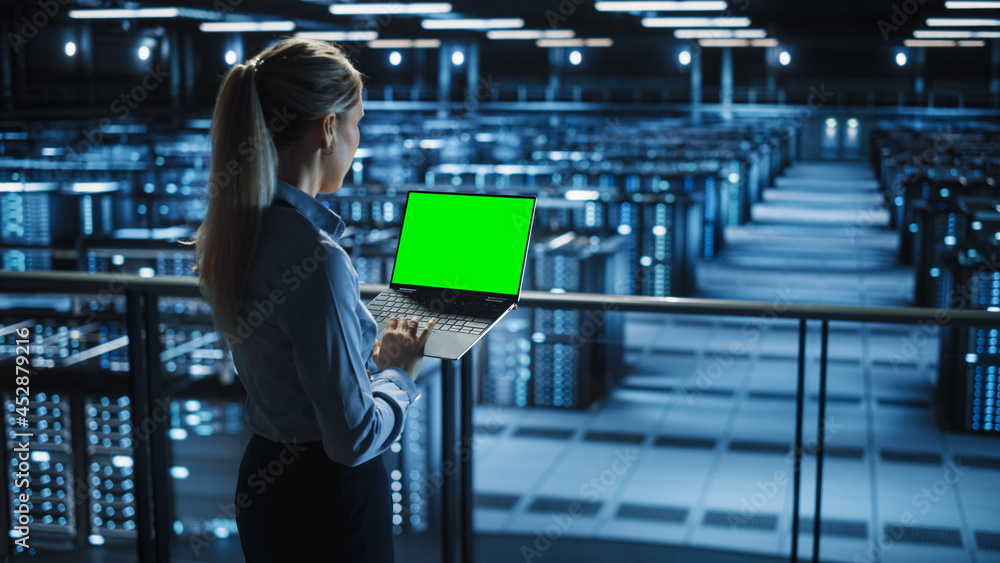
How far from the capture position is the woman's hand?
1396mm

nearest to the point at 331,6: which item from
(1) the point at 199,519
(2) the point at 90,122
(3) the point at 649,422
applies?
(2) the point at 90,122

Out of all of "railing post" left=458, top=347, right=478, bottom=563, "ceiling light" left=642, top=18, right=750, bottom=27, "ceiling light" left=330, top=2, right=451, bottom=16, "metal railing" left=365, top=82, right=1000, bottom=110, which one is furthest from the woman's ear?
"metal railing" left=365, top=82, right=1000, bottom=110

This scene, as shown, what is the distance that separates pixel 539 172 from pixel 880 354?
15.4ft

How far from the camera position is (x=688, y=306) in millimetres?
2148

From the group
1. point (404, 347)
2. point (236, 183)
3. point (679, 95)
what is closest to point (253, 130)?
point (236, 183)

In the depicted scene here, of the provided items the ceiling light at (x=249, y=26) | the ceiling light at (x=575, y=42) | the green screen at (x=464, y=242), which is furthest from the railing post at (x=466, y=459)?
the ceiling light at (x=575, y=42)

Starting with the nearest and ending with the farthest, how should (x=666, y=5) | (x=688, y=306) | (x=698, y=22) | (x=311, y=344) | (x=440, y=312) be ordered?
1. (x=311, y=344)
2. (x=440, y=312)
3. (x=688, y=306)
4. (x=666, y=5)
5. (x=698, y=22)

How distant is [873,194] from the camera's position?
21.0 meters

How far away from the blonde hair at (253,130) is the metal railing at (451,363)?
84 centimetres

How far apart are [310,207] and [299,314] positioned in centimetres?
18

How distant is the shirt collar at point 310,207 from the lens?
1.31 m

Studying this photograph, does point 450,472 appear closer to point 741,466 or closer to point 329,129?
point 329,129

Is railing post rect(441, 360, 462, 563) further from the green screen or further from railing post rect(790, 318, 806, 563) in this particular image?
railing post rect(790, 318, 806, 563)

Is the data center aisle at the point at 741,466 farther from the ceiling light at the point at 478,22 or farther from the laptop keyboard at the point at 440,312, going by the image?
the ceiling light at the point at 478,22
